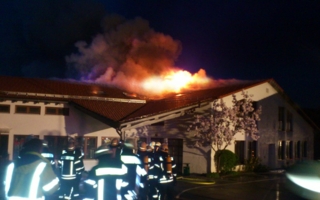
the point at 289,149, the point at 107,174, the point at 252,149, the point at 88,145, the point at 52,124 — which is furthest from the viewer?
the point at 289,149

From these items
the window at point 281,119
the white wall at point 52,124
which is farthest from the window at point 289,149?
the white wall at point 52,124

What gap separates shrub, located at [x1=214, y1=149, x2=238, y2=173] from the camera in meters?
22.7

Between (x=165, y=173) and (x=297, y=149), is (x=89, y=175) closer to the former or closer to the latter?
(x=165, y=173)

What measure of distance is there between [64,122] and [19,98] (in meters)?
2.64

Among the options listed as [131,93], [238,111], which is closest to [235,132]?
[238,111]

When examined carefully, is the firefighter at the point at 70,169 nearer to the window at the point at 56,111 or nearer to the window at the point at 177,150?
the window at the point at 56,111

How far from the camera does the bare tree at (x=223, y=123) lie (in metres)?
21.9

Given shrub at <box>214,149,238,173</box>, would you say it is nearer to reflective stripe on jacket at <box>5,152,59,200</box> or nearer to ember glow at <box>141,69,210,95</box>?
ember glow at <box>141,69,210,95</box>

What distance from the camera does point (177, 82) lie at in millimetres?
29828

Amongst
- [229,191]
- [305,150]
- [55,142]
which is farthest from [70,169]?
[305,150]

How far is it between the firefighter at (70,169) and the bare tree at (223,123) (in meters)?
11.5

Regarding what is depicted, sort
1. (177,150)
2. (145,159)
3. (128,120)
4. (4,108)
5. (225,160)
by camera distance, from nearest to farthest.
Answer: (145,159) < (128,120) < (4,108) < (225,160) < (177,150)

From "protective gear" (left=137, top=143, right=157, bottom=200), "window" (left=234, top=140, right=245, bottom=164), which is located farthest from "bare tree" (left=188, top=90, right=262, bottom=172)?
"protective gear" (left=137, top=143, right=157, bottom=200)

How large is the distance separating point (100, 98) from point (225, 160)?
8086 mm
